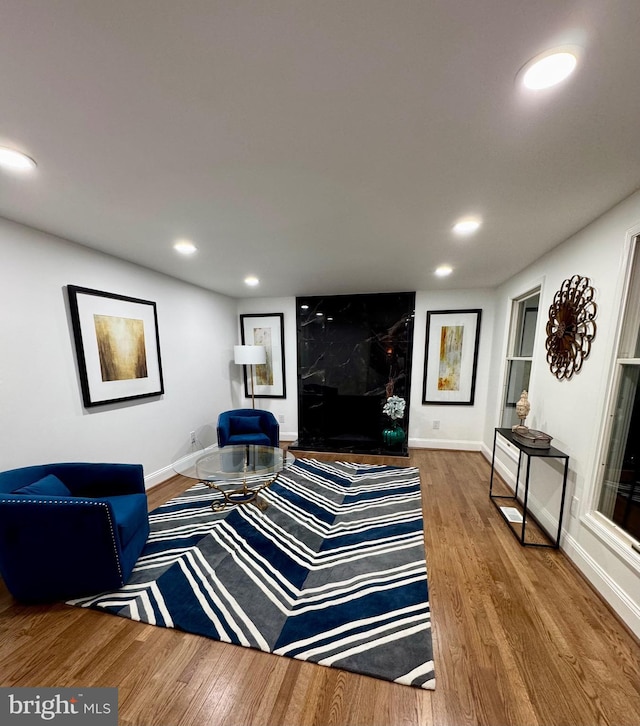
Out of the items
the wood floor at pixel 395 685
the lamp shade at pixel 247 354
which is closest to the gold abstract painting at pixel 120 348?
the lamp shade at pixel 247 354

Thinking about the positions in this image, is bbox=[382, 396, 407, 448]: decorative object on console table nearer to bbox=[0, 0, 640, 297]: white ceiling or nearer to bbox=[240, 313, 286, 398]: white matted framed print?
bbox=[240, 313, 286, 398]: white matted framed print

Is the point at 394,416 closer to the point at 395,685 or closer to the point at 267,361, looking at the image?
the point at 267,361

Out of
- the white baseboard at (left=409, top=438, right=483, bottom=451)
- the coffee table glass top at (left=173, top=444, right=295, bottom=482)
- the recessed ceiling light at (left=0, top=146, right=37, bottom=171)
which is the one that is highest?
the recessed ceiling light at (left=0, top=146, right=37, bottom=171)

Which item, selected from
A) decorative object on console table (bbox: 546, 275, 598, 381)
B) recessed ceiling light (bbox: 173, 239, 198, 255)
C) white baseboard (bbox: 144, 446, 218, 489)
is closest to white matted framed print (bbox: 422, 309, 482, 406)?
decorative object on console table (bbox: 546, 275, 598, 381)

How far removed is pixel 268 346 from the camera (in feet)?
15.3

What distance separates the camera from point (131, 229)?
203 cm

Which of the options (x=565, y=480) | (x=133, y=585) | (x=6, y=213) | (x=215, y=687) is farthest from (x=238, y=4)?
(x=565, y=480)

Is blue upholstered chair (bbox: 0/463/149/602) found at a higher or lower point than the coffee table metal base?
higher

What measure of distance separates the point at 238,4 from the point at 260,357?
3604 millimetres

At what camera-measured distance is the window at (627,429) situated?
1.63 m

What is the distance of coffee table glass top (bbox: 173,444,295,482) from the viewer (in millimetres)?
2406

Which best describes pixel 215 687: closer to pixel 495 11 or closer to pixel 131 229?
pixel 495 11

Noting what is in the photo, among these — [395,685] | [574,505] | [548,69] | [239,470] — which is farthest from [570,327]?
[239,470]

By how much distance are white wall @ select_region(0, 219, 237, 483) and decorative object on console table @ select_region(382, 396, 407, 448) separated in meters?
2.73
